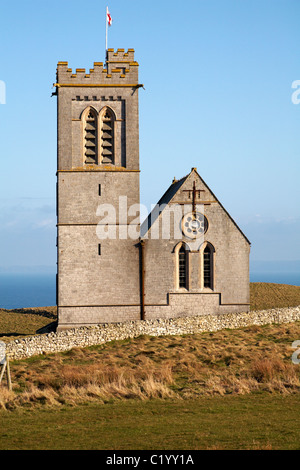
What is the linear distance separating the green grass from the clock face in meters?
15.6

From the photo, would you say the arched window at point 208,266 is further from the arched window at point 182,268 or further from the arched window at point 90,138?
the arched window at point 90,138

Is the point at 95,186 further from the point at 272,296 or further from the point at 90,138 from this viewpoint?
the point at 272,296

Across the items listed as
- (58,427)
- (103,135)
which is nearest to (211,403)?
(58,427)

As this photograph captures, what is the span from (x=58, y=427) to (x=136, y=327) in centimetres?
1656

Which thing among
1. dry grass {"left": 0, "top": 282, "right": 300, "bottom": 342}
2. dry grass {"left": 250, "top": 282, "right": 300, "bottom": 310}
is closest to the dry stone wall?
dry grass {"left": 0, "top": 282, "right": 300, "bottom": 342}

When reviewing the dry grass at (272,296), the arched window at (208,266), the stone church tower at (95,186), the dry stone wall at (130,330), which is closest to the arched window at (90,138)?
the stone church tower at (95,186)

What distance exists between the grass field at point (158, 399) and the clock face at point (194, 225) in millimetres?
6581

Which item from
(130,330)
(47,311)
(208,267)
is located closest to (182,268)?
(208,267)

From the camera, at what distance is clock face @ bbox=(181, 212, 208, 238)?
31.5 m

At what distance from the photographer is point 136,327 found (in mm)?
29875

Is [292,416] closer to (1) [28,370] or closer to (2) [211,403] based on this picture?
(2) [211,403]

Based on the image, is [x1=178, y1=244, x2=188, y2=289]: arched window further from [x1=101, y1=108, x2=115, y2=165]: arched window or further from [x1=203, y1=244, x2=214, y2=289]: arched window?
[x1=101, y1=108, x2=115, y2=165]: arched window

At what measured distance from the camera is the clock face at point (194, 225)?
31.5m

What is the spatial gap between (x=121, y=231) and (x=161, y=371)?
12460 millimetres
